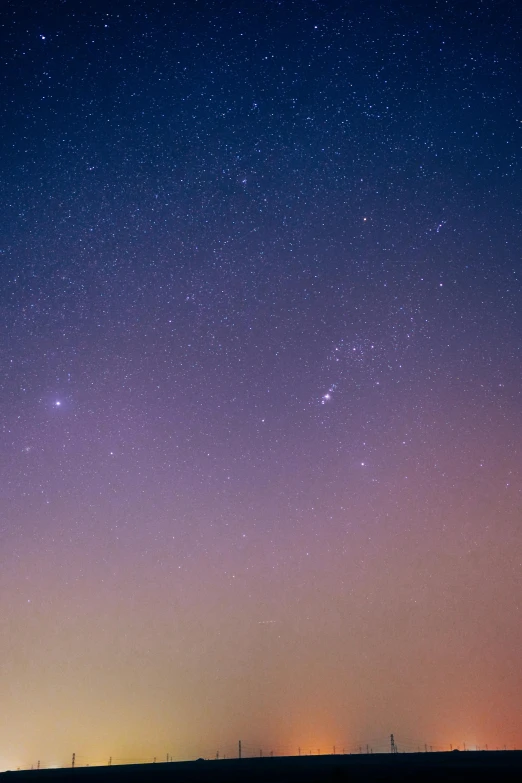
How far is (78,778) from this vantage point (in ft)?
164

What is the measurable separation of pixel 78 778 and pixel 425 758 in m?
41.5

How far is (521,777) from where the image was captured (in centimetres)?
3719

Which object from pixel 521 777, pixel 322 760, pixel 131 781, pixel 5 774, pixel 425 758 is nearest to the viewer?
pixel 521 777

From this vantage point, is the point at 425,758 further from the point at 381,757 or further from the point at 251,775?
the point at 251,775

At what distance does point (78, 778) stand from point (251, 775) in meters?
13.3

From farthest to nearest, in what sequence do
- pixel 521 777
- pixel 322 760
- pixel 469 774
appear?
pixel 322 760, pixel 469 774, pixel 521 777

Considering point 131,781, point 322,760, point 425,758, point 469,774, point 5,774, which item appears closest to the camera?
point 469,774

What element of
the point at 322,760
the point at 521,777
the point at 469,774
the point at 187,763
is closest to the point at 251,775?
the point at 469,774

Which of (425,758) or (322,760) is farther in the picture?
(322,760)

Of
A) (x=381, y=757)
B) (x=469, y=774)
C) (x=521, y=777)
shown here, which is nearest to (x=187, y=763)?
(x=381, y=757)

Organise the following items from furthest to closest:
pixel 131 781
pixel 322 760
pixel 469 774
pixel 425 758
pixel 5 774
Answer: pixel 322 760, pixel 425 758, pixel 5 774, pixel 131 781, pixel 469 774

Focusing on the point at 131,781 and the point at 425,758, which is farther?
the point at 425,758

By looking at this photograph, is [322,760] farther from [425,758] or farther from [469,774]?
[469,774]

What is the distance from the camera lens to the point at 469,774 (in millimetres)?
42469
